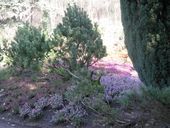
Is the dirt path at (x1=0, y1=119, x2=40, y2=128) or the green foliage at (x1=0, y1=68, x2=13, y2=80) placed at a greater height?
the green foliage at (x1=0, y1=68, x2=13, y2=80)

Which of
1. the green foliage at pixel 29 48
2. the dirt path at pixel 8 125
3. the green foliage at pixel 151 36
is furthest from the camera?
the green foliage at pixel 29 48

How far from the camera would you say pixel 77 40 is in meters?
10.8

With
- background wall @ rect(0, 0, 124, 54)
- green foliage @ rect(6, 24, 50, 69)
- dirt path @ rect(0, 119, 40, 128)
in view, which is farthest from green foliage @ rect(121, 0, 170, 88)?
background wall @ rect(0, 0, 124, 54)

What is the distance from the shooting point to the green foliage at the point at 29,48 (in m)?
11.1

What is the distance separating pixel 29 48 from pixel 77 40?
131 centimetres

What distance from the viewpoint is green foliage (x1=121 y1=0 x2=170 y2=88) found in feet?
23.5

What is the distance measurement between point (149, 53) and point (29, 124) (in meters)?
3.75

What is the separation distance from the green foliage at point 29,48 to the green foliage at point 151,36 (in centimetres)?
368

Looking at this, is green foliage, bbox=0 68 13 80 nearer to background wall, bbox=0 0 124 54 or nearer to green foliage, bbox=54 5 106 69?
green foliage, bbox=54 5 106 69

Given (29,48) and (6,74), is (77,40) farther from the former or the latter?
→ (6,74)

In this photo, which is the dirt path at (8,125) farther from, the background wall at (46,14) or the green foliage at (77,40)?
the background wall at (46,14)

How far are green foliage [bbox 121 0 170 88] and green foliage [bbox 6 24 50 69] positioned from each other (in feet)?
12.1

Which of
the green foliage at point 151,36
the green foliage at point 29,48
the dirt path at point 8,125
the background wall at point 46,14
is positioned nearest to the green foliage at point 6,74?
the green foliage at point 29,48

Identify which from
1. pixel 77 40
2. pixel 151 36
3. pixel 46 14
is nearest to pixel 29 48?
pixel 77 40
